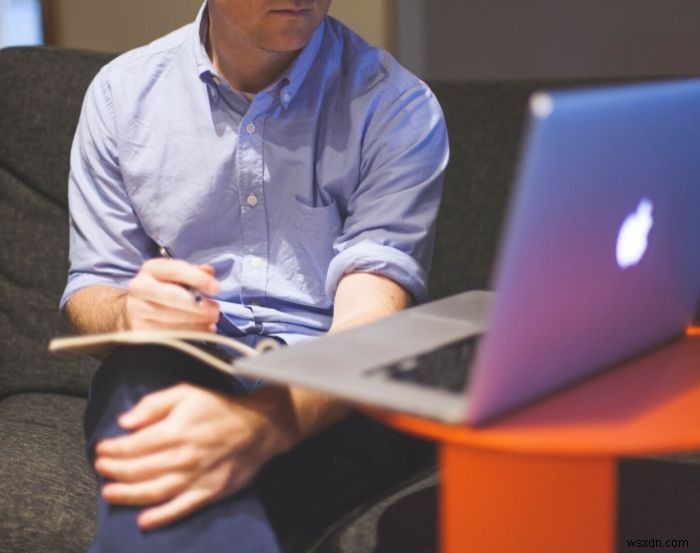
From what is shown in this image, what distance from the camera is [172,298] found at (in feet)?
3.83

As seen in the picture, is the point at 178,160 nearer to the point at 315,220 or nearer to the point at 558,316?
the point at 315,220

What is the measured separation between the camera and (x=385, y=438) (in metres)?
1.43

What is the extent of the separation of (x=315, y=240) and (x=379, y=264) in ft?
0.58

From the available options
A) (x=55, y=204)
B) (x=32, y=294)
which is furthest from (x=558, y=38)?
(x=32, y=294)

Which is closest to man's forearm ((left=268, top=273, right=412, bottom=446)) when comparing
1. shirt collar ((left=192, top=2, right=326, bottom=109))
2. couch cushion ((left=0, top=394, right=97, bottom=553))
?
shirt collar ((left=192, top=2, right=326, bottom=109))

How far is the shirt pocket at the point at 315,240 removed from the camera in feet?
5.05

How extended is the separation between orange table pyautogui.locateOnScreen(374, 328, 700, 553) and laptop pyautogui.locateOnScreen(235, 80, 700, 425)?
0.11 ft

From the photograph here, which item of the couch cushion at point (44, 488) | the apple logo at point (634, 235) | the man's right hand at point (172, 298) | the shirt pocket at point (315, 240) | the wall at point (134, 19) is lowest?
the couch cushion at point (44, 488)

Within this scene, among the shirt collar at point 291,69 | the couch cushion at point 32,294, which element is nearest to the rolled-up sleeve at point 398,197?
the shirt collar at point 291,69

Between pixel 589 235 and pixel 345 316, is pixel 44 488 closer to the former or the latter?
pixel 345 316

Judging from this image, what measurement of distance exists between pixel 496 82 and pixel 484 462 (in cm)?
112

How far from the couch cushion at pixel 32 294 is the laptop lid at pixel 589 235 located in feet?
3.67

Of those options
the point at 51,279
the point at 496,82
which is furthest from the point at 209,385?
the point at 496,82

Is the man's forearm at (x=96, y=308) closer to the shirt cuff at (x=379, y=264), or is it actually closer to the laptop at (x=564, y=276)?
the shirt cuff at (x=379, y=264)
